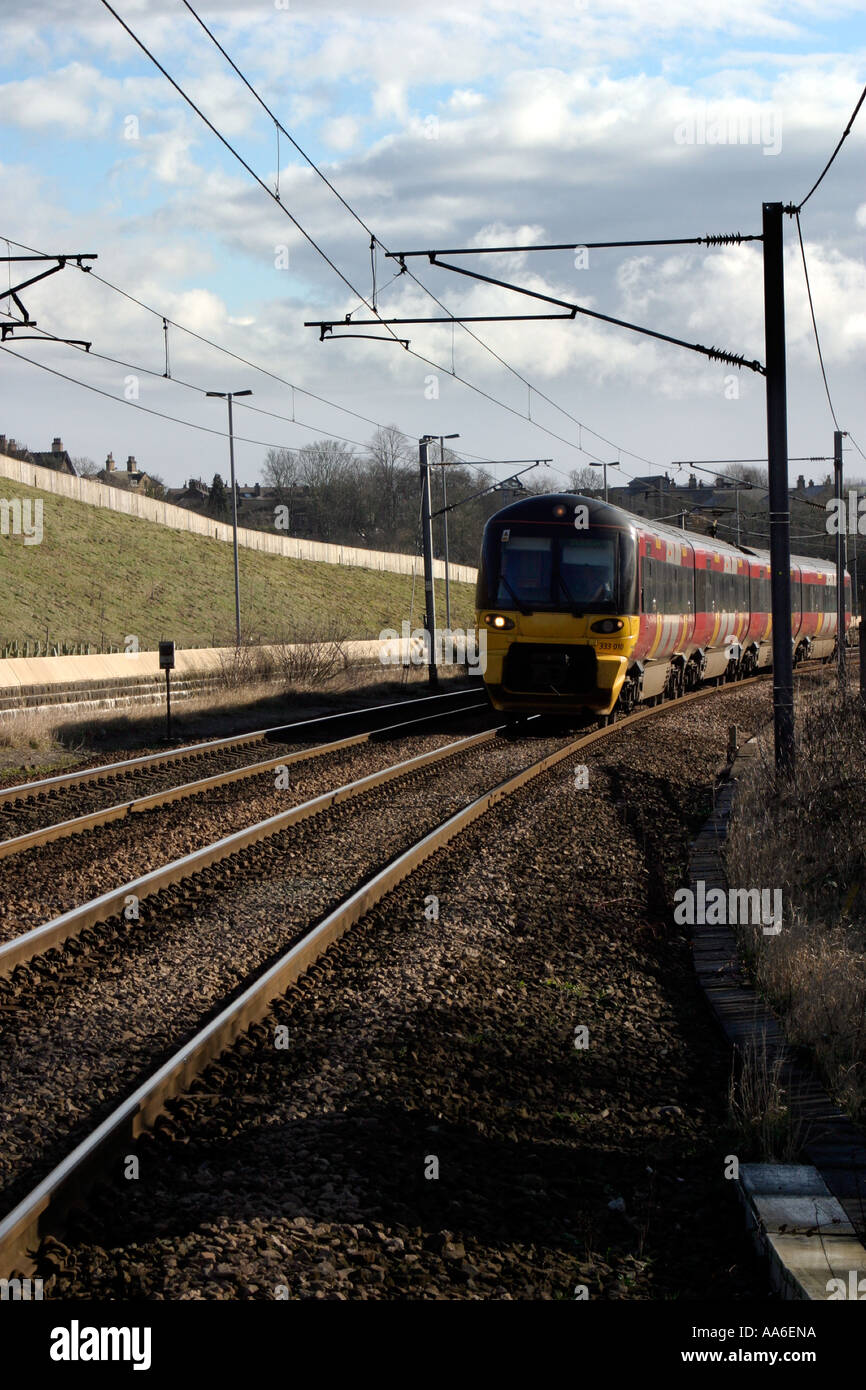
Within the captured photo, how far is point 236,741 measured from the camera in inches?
735

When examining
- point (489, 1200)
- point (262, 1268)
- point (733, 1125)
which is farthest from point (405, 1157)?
point (733, 1125)

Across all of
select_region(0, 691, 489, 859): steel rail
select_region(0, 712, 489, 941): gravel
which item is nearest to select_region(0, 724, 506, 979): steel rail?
select_region(0, 712, 489, 941): gravel

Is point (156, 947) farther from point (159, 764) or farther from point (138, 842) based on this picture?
point (159, 764)

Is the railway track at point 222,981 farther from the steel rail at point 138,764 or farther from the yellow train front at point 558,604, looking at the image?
the yellow train front at point 558,604

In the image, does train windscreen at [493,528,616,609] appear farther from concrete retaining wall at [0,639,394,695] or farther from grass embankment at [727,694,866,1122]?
concrete retaining wall at [0,639,394,695]

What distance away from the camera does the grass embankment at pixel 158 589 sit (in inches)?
1909

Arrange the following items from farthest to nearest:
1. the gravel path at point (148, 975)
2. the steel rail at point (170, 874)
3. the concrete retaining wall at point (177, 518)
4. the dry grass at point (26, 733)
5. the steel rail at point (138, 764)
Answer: the concrete retaining wall at point (177, 518) < the dry grass at point (26, 733) < the steel rail at point (138, 764) < the steel rail at point (170, 874) < the gravel path at point (148, 975)

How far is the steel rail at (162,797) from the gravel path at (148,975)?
1.86 metres

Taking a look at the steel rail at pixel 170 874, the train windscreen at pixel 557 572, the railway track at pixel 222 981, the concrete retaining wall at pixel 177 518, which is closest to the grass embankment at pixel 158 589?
the concrete retaining wall at pixel 177 518

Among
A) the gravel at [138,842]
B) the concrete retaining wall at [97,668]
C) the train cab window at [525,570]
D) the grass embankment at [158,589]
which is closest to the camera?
the gravel at [138,842]

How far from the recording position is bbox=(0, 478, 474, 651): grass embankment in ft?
159
